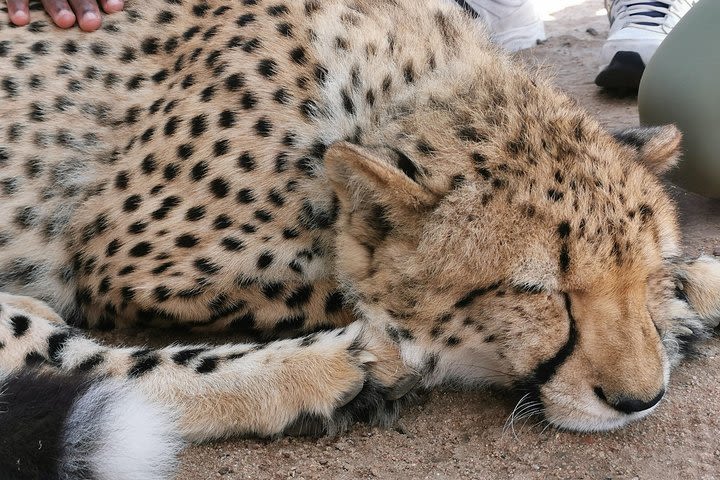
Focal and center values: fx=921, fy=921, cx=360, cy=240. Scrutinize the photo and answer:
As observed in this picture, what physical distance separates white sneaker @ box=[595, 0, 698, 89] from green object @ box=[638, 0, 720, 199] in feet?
2.56

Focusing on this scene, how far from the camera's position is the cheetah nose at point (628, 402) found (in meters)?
1.31

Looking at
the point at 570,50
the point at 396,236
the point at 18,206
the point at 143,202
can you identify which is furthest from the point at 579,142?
the point at 570,50

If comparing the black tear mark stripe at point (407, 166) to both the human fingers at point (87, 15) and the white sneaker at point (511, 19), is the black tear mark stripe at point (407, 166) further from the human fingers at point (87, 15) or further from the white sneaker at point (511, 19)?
the white sneaker at point (511, 19)

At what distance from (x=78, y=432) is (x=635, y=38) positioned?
7.43 feet

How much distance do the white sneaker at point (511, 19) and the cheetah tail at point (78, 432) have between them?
241 cm

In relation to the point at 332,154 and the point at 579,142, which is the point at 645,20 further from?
the point at 332,154

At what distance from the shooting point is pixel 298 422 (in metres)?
1.43

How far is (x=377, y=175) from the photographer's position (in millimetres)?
1362

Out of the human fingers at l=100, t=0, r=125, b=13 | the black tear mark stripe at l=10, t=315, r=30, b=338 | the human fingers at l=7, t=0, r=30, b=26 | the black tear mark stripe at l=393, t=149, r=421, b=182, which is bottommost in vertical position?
the black tear mark stripe at l=10, t=315, r=30, b=338

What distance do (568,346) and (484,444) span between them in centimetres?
20

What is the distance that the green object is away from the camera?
196 cm

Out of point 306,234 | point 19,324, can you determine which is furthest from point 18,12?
point 306,234

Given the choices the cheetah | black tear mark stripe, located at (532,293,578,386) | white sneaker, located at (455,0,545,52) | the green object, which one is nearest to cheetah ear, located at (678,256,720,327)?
the cheetah

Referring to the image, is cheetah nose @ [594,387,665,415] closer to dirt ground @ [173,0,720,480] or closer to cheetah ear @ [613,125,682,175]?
dirt ground @ [173,0,720,480]
